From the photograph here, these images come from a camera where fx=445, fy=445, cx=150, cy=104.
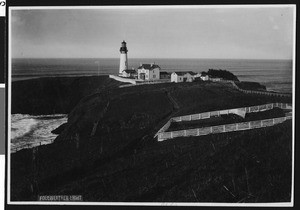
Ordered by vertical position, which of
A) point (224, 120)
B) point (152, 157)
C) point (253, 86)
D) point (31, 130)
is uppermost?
point (253, 86)

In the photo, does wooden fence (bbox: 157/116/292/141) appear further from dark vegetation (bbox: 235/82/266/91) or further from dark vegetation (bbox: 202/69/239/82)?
dark vegetation (bbox: 202/69/239/82)

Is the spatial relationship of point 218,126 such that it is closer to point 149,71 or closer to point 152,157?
point 152,157

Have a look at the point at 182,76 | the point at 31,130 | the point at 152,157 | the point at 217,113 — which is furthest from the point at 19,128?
the point at 217,113

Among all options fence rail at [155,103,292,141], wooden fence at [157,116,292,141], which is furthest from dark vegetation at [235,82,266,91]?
wooden fence at [157,116,292,141]

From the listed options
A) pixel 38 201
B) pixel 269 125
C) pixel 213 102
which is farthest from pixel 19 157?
pixel 269 125

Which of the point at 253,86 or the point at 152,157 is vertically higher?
the point at 253,86

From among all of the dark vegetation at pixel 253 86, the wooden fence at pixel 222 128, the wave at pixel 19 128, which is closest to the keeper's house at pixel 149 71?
the wooden fence at pixel 222 128

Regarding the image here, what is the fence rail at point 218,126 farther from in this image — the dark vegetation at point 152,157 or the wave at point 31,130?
the wave at point 31,130
